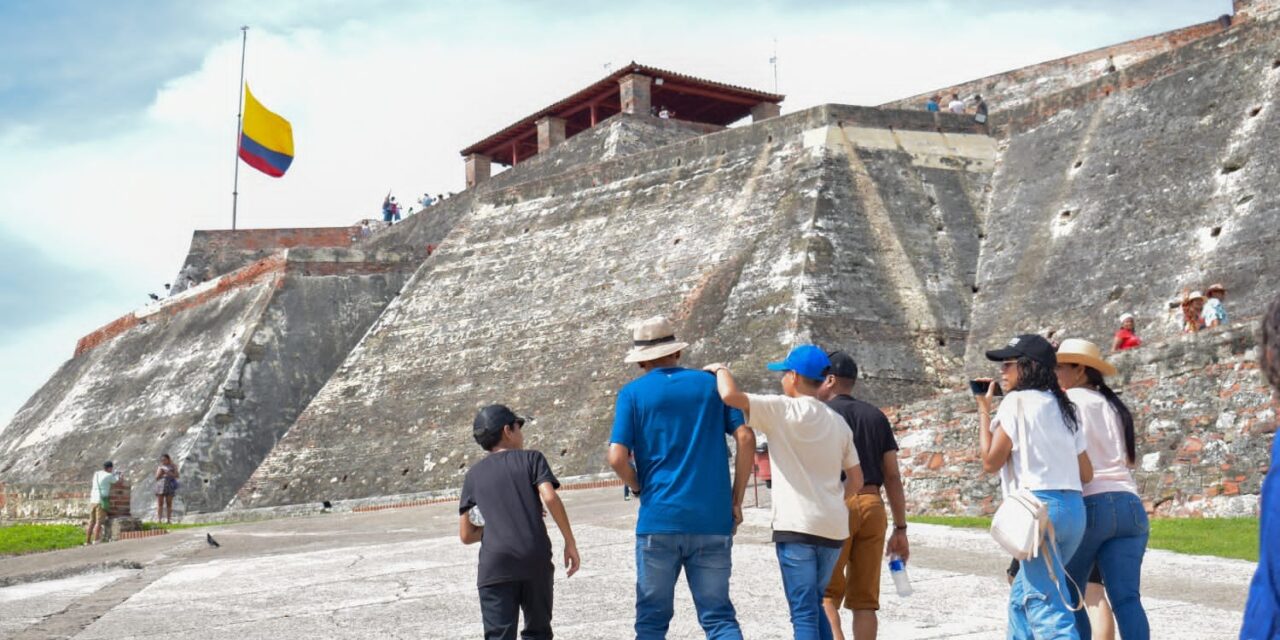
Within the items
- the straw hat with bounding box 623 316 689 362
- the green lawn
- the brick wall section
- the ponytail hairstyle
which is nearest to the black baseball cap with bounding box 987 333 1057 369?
the ponytail hairstyle

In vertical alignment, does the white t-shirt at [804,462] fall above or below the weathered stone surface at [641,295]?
below

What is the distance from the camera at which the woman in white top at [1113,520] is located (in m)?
5.10

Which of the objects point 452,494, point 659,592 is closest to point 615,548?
point 659,592

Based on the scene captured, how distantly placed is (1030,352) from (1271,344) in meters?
2.44

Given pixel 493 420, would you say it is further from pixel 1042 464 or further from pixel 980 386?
pixel 1042 464

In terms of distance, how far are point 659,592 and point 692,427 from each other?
613 mm

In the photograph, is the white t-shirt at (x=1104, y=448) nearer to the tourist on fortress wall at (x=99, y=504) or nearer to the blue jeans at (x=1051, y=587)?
the blue jeans at (x=1051, y=587)

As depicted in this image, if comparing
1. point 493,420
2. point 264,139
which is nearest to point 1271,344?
point 493,420

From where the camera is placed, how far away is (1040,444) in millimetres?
4980

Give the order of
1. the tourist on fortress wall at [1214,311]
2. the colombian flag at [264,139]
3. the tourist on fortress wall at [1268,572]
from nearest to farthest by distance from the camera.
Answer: the tourist on fortress wall at [1268,572] < the tourist on fortress wall at [1214,311] < the colombian flag at [264,139]

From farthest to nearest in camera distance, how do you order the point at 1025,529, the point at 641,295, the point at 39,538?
the point at 641,295 → the point at 39,538 → the point at 1025,529

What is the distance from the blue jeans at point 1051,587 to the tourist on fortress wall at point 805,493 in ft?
2.27

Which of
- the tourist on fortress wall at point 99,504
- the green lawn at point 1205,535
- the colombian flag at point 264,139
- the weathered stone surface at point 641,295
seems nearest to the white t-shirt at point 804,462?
the green lawn at point 1205,535

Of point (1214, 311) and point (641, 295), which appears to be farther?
point (641, 295)
